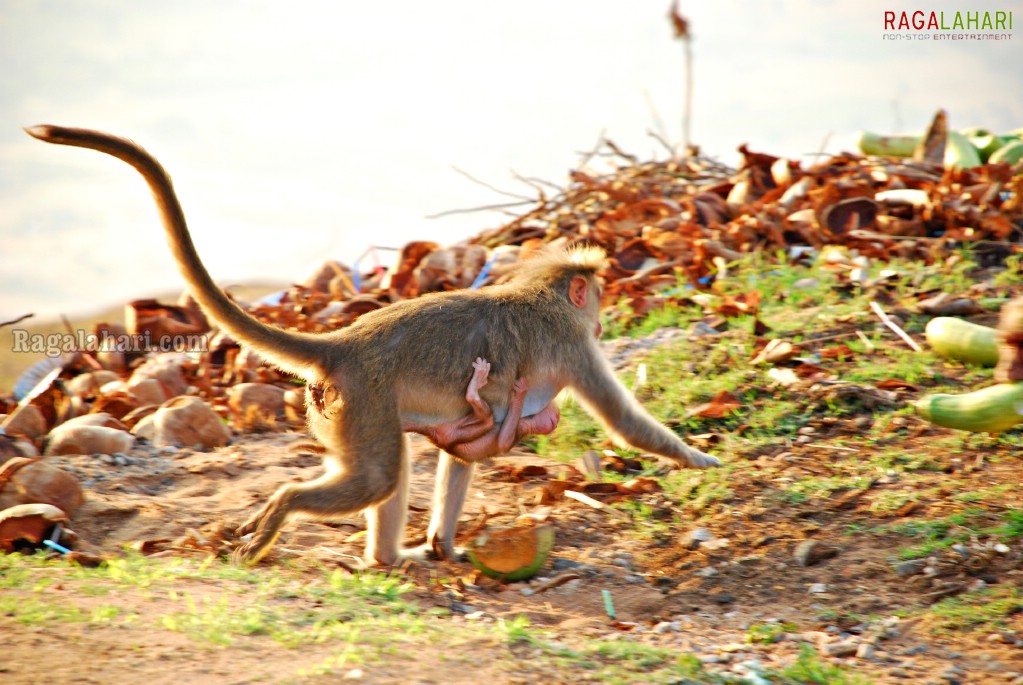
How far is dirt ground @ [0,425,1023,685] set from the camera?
10.3 feet

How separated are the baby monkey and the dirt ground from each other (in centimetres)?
61

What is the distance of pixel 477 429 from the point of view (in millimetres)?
4684

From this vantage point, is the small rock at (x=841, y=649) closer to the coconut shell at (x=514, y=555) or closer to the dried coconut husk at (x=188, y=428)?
the coconut shell at (x=514, y=555)

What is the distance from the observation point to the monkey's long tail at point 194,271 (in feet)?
13.1

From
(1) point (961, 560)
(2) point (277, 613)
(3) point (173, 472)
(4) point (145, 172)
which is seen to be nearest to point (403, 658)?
(2) point (277, 613)

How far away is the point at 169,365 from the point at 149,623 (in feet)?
15.4

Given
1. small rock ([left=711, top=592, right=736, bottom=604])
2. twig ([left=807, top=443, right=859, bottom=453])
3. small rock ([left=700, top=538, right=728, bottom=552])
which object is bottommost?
small rock ([left=711, top=592, right=736, bottom=604])

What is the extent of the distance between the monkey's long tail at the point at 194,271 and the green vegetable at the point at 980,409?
311 centimetres

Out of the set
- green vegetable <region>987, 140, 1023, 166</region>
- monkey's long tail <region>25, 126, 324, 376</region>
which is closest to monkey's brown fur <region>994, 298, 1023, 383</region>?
monkey's long tail <region>25, 126, 324, 376</region>

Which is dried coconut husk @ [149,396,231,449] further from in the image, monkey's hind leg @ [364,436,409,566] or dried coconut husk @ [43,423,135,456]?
monkey's hind leg @ [364,436,409,566]

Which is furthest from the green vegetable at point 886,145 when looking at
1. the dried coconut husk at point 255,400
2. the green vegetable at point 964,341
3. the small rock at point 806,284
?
the dried coconut husk at point 255,400

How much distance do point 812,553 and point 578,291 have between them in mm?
1834

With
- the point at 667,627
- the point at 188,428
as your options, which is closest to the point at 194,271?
the point at 188,428

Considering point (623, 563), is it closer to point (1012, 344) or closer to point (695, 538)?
point (695, 538)
